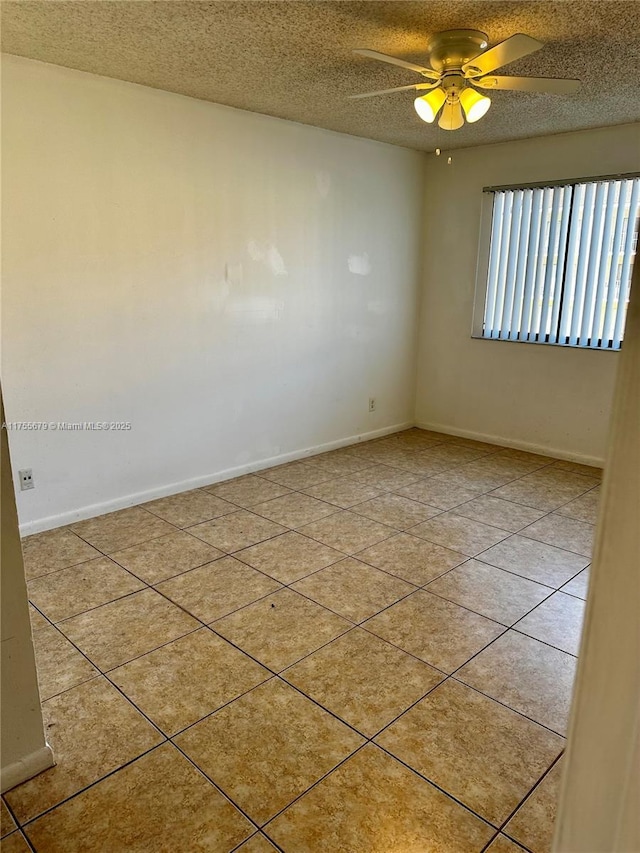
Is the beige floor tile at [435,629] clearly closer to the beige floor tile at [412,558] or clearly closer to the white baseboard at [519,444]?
the beige floor tile at [412,558]

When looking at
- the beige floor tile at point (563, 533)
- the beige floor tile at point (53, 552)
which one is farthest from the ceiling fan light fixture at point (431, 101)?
the beige floor tile at point (53, 552)

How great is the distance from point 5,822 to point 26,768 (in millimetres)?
145

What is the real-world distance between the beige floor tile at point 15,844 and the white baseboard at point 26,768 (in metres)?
0.16

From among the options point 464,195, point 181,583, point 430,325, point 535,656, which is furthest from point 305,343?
point 535,656

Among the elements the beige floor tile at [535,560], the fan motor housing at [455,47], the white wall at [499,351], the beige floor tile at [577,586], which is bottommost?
the beige floor tile at [577,586]

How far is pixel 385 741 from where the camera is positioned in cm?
185

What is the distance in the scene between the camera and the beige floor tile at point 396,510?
3547mm

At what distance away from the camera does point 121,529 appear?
3.39 m

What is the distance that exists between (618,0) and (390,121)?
203 cm

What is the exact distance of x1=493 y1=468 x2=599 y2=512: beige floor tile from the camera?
12.8ft

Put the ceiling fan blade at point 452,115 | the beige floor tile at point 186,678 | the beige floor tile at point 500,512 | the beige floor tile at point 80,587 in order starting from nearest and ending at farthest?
the beige floor tile at point 186,678 < the beige floor tile at point 80,587 < the ceiling fan blade at point 452,115 < the beige floor tile at point 500,512

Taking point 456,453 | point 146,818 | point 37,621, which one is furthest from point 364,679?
point 456,453

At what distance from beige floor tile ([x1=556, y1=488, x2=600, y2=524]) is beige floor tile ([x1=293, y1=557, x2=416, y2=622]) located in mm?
1439

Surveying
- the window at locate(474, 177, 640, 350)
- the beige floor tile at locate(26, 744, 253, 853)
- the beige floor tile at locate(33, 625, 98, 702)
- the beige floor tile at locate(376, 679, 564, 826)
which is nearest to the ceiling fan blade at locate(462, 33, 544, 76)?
the window at locate(474, 177, 640, 350)
